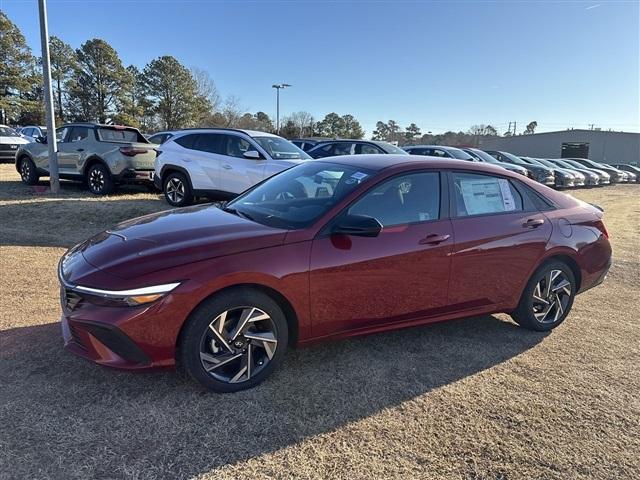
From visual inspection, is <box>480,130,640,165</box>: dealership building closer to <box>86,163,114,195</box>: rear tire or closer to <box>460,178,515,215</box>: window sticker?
<box>86,163,114,195</box>: rear tire

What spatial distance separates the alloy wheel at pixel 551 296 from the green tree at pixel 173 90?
62951mm

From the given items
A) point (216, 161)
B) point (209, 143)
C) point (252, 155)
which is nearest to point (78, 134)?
point (209, 143)

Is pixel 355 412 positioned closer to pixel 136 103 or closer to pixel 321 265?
pixel 321 265

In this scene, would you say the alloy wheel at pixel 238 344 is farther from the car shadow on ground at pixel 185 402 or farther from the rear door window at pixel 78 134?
the rear door window at pixel 78 134

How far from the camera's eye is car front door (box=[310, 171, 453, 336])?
3.35 m

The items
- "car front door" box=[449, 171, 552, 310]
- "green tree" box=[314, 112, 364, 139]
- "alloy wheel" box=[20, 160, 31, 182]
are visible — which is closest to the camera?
"car front door" box=[449, 171, 552, 310]

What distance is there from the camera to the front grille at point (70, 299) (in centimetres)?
298

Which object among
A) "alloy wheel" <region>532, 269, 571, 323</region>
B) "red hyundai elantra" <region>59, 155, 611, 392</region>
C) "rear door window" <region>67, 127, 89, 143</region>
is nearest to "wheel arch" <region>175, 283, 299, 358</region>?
"red hyundai elantra" <region>59, 155, 611, 392</region>

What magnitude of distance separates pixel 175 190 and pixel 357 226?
7533mm

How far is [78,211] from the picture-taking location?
907cm

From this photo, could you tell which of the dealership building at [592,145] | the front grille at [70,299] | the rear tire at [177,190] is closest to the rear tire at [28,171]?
the rear tire at [177,190]

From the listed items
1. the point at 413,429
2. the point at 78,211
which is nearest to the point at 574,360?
the point at 413,429

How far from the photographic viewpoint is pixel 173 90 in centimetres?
6219

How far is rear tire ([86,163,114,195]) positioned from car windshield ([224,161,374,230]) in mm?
7699
